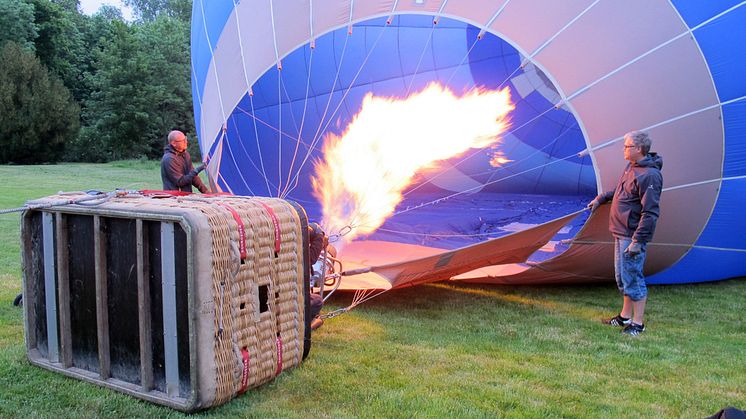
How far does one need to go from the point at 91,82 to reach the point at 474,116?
80.6 feet

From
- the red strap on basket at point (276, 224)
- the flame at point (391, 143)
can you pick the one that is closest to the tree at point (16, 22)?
the flame at point (391, 143)

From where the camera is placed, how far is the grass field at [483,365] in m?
2.33

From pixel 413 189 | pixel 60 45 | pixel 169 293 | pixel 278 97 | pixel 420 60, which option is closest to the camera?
pixel 169 293

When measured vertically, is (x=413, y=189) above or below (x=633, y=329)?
above

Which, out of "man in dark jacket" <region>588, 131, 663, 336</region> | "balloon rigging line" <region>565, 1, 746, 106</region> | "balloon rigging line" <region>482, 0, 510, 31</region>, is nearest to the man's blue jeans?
"man in dark jacket" <region>588, 131, 663, 336</region>

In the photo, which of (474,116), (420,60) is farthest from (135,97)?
(474,116)

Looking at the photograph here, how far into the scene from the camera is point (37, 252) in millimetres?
2639

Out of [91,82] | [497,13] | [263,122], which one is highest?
[91,82]

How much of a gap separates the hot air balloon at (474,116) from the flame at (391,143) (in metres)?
0.01

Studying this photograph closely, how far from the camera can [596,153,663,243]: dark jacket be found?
320cm

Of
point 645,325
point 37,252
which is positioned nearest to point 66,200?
point 37,252

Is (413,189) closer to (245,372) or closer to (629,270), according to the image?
(629,270)

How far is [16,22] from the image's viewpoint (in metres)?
24.1

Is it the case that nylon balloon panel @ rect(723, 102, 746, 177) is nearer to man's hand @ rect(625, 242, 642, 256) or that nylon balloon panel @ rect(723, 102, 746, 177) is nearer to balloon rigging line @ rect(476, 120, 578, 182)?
man's hand @ rect(625, 242, 642, 256)
